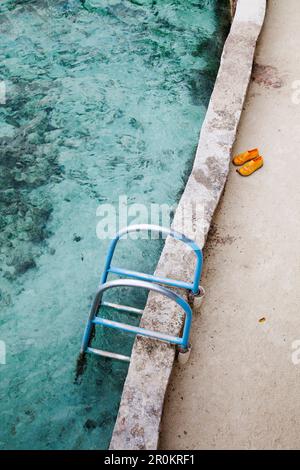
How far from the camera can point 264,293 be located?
354 centimetres

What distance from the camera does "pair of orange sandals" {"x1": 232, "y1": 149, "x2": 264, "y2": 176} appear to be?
14.0 ft

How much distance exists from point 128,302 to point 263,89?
3.44 metres

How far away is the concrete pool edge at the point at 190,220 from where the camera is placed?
109 inches

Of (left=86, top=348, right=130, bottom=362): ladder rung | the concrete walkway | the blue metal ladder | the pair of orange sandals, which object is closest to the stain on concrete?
the concrete walkway

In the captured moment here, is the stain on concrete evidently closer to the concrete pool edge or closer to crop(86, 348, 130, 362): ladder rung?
the concrete pool edge

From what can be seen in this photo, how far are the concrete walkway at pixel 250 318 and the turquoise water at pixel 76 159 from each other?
0.91 meters

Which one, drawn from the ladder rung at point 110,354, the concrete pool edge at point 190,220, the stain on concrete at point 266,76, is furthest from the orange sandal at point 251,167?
the ladder rung at point 110,354

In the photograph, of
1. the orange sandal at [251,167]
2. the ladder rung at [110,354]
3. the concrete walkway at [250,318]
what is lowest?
the ladder rung at [110,354]

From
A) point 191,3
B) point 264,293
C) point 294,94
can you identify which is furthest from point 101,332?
point 191,3

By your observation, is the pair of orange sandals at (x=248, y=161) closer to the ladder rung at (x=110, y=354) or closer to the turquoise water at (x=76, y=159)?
the turquoise water at (x=76, y=159)

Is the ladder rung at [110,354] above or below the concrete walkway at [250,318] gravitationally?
below

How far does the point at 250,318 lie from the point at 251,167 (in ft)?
5.93

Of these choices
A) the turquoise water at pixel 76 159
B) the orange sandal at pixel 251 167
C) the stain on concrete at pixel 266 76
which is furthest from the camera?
the stain on concrete at pixel 266 76
